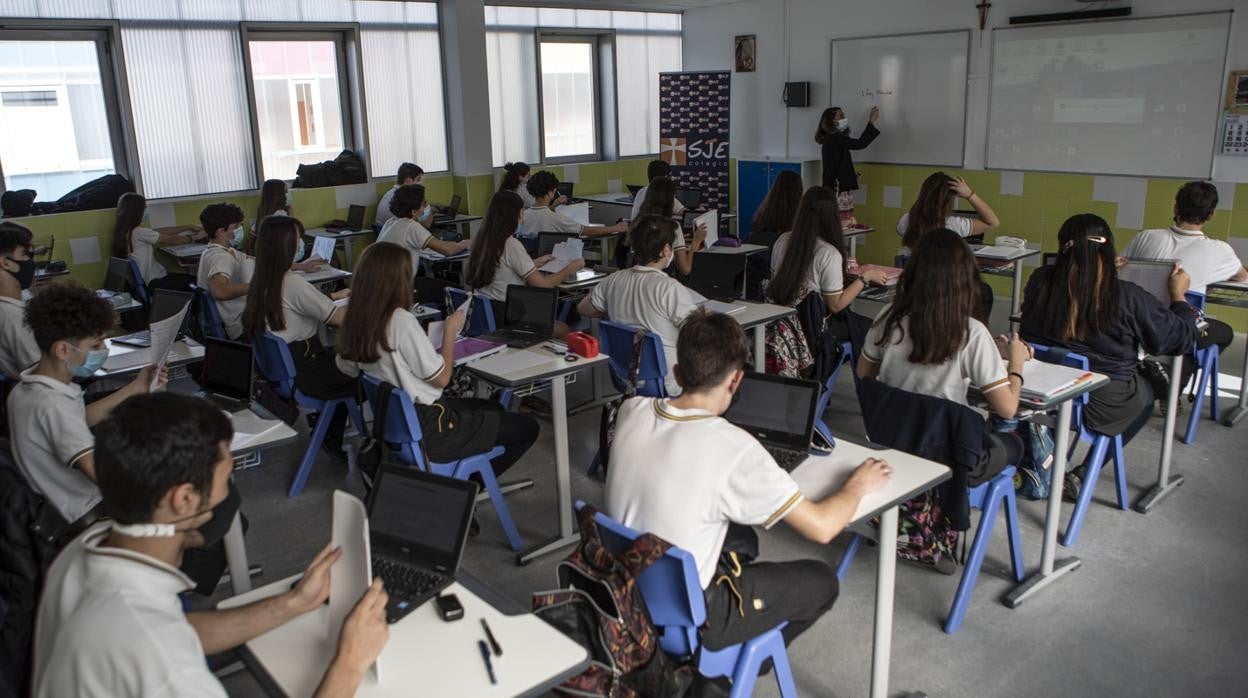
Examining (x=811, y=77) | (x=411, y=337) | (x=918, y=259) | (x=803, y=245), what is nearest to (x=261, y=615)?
(x=411, y=337)

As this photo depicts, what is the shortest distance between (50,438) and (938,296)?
2.97 metres

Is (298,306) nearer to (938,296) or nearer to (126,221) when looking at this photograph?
(938,296)

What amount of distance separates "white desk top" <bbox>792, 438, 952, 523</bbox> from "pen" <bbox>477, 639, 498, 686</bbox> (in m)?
1.02

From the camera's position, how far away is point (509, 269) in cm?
559

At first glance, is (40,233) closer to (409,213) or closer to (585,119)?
(409,213)

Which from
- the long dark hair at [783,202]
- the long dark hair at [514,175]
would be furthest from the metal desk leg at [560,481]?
the long dark hair at [514,175]

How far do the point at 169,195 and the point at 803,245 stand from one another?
595cm

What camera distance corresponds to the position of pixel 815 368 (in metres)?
5.16

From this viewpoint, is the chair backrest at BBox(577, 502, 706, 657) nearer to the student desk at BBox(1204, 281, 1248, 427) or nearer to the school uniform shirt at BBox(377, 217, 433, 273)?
the student desk at BBox(1204, 281, 1248, 427)

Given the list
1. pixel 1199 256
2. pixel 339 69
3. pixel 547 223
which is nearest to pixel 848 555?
pixel 1199 256

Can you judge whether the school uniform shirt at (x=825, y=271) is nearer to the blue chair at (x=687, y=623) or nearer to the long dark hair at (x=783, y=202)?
the long dark hair at (x=783, y=202)

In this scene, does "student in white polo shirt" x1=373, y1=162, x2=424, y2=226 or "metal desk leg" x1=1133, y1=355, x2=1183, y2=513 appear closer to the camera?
"metal desk leg" x1=1133, y1=355, x2=1183, y2=513

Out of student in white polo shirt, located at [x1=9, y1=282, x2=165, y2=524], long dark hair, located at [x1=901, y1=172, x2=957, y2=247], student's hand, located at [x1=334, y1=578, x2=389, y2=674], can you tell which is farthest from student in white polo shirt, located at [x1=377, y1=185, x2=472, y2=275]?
student's hand, located at [x1=334, y1=578, x2=389, y2=674]

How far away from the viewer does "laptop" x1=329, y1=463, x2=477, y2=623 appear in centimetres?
221
